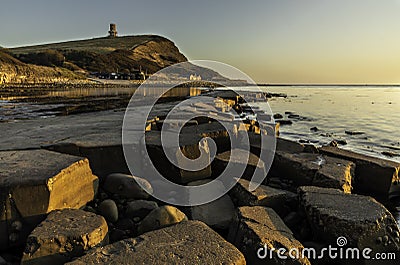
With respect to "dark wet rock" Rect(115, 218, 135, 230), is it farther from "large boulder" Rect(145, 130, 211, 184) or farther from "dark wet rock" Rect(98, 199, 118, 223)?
"large boulder" Rect(145, 130, 211, 184)

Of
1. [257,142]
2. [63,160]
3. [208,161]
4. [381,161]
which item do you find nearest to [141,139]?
[208,161]

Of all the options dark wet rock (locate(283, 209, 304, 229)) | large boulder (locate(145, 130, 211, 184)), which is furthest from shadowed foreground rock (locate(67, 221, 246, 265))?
large boulder (locate(145, 130, 211, 184))

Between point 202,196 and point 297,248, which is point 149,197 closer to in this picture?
point 202,196

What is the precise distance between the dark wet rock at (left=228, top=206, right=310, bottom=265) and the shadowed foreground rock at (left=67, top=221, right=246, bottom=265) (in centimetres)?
32

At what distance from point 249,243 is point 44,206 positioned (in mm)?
1693

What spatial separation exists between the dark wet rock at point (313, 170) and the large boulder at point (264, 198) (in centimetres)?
80

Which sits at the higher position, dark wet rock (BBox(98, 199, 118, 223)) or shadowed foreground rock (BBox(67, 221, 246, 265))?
shadowed foreground rock (BBox(67, 221, 246, 265))

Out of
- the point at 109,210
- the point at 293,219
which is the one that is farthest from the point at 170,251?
the point at 293,219

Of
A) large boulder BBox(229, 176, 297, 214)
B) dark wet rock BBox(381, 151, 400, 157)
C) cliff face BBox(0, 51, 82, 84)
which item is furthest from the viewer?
cliff face BBox(0, 51, 82, 84)

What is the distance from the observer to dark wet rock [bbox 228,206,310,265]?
2.15 m

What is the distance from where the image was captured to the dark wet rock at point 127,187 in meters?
3.26

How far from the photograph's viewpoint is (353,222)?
2467 millimetres

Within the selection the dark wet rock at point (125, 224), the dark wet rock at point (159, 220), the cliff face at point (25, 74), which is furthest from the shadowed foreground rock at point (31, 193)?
the cliff face at point (25, 74)

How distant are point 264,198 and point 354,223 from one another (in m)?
0.93
